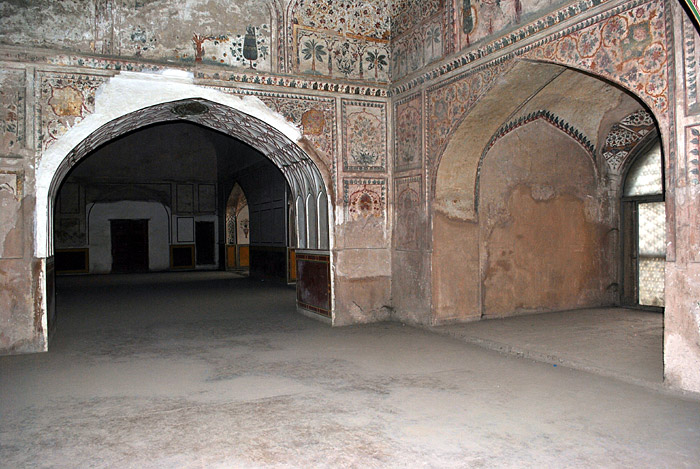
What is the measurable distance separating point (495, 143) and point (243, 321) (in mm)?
3721

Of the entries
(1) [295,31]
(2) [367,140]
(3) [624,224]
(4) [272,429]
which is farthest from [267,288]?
(4) [272,429]

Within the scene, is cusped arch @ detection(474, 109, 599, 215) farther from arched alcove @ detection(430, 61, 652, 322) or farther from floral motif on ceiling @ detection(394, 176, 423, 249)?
floral motif on ceiling @ detection(394, 176, 423, 249)

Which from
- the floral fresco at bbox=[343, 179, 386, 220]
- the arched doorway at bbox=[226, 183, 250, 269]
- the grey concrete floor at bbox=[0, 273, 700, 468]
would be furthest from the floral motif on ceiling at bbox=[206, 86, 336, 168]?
the arched doorway at bbox=[226, 183, 250, 269]

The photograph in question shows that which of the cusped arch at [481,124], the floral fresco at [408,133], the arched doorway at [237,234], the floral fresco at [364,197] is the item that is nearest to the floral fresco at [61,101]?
the floral fresco at [364,197]

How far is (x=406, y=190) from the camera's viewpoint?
6484 mm

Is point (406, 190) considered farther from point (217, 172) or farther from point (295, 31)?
point (217, 172)

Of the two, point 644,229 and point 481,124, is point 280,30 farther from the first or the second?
point 644,229

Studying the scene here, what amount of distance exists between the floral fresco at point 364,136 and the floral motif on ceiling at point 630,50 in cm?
273

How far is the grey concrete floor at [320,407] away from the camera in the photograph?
2770mm

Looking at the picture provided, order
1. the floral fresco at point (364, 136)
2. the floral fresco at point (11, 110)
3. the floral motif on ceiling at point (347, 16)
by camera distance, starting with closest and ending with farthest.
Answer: the floral fresco at point (11, 110), the floral motif on ceiling at point (347, 16), the floral fresco at point (364, 136)

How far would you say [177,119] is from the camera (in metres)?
6.65

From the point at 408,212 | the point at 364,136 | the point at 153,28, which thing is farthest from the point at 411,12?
the point at 153,28

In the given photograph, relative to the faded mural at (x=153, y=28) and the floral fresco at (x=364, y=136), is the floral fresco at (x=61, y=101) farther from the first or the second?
the floral fresco at (x=364, y=136)

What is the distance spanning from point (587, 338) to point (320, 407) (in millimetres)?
2923
